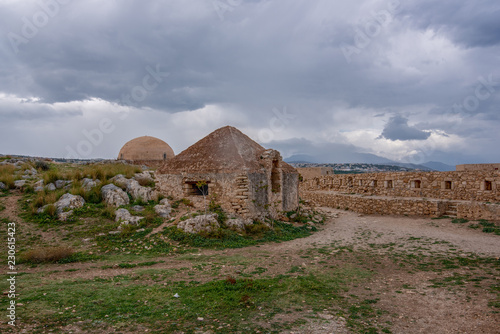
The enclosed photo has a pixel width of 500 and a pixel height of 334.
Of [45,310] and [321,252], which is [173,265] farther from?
[321,252]

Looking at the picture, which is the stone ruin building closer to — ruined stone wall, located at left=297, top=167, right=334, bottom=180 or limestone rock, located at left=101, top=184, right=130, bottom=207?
limestone rock, located at left=101, top=184, right=130, bottom=207

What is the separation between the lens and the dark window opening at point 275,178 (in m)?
13.8

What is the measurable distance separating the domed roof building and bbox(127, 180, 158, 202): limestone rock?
14192mm

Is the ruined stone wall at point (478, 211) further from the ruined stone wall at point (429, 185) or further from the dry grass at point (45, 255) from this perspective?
the dry grass at point (45, 255)

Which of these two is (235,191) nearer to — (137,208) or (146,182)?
(137,208)

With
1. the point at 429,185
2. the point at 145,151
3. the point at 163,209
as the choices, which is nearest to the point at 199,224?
the point at 163,209

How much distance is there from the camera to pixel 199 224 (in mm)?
10195

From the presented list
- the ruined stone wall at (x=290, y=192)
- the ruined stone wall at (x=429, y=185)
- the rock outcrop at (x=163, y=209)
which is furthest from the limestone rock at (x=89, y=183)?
the ruined stone wall at (x=429, y=185)

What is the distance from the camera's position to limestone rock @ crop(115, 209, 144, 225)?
1037 cm

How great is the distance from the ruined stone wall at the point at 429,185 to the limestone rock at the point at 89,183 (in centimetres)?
1626

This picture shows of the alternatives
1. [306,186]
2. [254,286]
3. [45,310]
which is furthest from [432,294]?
[306,186]

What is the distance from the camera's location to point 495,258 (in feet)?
25.0

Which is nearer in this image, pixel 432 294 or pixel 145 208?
pixel 432 294

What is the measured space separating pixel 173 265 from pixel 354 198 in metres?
14.0
